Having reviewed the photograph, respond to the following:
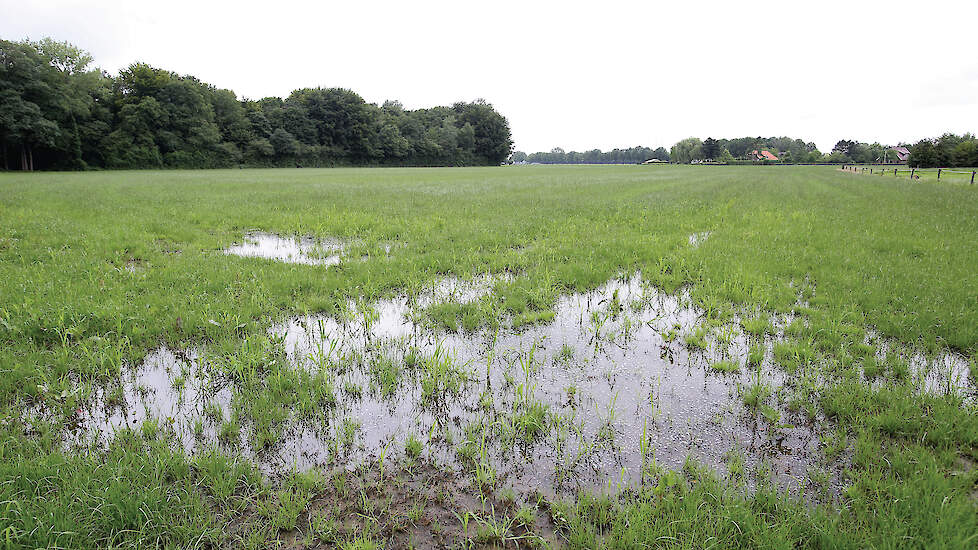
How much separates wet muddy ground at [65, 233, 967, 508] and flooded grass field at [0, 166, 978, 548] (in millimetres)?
25

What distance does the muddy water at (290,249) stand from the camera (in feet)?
28.5

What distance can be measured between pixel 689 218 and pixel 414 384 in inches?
493

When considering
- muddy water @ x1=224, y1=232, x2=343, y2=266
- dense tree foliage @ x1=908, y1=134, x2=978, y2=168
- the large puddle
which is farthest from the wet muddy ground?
dense tree foliage @ x1=908, y1=134, x2=978, y2=168

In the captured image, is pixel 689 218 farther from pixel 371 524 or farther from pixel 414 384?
pixel 371 524

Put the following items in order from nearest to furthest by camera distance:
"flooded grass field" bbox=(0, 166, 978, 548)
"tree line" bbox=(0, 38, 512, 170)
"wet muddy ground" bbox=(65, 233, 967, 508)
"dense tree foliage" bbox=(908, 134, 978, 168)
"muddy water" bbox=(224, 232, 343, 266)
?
"flooded grass field" bbox=(0, 166, 978, 548), "wet muddy ground" bbox=(65, 233, 967, 508), "muddy water" bbox=(224, 232, 343, 266), "tree line" bbox=(0, 38, 512, 170), "dense tree foliage" bbox=(908, 134, 978, 168)

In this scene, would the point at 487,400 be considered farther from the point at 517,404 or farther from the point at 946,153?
the point at 946,153

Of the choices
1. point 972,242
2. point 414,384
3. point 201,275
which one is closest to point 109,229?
point 201,275

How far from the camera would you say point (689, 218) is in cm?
1412

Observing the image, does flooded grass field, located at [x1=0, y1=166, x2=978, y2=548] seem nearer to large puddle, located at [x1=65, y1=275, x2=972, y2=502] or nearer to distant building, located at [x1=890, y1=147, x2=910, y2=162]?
large puddle, located at [x1=65, y1=275, x2=972, y2=502]

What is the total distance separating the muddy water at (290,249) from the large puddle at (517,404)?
3412 millimetres

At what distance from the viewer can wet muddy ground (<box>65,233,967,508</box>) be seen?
3.01 m

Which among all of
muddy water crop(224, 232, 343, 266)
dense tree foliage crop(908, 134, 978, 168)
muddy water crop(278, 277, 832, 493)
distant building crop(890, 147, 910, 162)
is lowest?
muddy water crop(278, 277, 832, 493)

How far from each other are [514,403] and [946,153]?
88.1 m

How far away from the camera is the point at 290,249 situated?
9672 millimetres
